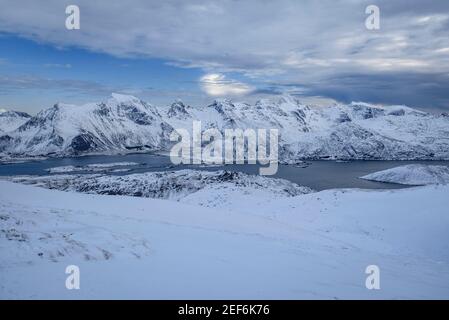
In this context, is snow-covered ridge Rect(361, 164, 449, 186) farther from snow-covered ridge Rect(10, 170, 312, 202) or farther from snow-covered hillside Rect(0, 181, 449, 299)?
snow-covered hillside Rect(0, 181, 449, 299)

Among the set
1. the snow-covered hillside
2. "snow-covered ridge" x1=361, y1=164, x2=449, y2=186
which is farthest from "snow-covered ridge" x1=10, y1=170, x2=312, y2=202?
the snow-covered hillside

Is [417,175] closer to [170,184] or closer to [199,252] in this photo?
[170,184]

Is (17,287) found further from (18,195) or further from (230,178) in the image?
(230,178)

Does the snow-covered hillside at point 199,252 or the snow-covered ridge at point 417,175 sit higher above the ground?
the snow-covered hillside at point 199,252

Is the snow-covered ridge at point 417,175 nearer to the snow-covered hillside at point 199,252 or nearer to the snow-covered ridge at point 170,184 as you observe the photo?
the snow-covered ridge at point 170,184

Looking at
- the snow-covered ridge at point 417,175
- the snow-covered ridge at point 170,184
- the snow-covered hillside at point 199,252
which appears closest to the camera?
the snow-covered hillside at point 199,252

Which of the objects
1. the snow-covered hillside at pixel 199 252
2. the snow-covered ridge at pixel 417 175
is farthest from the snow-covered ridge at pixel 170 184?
the snow-covered hillside at pixel 199 252
